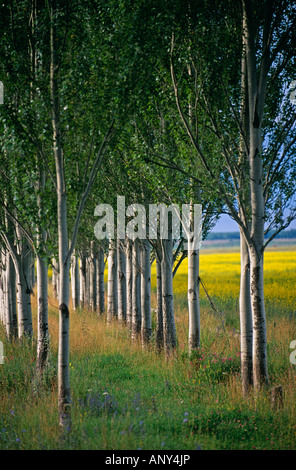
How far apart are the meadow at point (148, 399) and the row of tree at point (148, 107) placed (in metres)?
0.54

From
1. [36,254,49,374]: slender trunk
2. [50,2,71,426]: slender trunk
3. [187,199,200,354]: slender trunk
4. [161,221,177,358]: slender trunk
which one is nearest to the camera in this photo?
[50,2,71,426]: slender trunk

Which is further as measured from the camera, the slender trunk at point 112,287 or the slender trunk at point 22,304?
the slender trunk at point 112,287

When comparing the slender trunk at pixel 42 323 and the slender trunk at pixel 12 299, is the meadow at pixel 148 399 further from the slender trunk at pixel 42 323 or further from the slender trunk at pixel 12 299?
the slender trunk at pixel 12 299

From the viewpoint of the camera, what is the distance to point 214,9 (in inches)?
310

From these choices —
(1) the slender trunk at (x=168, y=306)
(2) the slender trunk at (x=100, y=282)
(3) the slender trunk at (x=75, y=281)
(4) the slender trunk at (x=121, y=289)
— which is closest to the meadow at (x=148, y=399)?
(1) the slender trunk at (x=168, y=306)

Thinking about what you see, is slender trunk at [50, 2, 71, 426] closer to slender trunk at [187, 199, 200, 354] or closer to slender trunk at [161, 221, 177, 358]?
slender trunk at [187, 199, 200, 354]

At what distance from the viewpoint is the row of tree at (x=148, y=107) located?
276 inches

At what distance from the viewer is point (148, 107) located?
8633mm

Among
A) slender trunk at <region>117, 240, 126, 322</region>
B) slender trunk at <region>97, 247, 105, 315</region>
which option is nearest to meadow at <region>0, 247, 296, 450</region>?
slender trunk at <region>117, 240, 126, 322</region>

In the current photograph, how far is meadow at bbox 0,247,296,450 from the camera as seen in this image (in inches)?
232

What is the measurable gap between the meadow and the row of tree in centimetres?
54

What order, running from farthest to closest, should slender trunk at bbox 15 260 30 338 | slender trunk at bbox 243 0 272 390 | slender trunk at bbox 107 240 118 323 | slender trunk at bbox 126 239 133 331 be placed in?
slender trunk at bbox 107 240 118 323
slender trunk at bbox 126 239 133 331
slender trunk at bbox 15 260 30 338
slender trunk at bbox 243 0 272 390

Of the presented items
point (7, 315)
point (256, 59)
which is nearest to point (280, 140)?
point (256, 59)

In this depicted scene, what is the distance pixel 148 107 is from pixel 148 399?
568 cm
